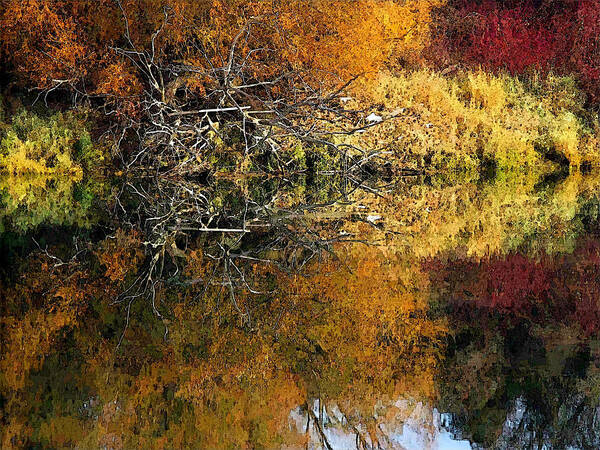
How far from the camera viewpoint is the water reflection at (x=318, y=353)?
4580 millimetres

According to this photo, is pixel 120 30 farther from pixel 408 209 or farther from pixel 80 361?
pixel 80 361

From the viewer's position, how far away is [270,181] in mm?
13492

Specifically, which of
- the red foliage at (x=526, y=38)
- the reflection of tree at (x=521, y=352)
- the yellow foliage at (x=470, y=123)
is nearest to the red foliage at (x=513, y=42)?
the red foliage at (x=526, y=38)

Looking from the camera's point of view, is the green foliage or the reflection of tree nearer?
the reflection of tree

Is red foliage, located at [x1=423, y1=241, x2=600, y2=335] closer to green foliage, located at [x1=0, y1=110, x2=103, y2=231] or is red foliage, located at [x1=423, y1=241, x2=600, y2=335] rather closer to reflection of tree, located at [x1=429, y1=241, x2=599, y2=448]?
reflection of tree, located at [x1=429, y1=241, x2=599, y2=448]

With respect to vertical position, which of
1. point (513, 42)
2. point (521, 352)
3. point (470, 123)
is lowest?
point (470, 123)

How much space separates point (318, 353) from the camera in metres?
5.45

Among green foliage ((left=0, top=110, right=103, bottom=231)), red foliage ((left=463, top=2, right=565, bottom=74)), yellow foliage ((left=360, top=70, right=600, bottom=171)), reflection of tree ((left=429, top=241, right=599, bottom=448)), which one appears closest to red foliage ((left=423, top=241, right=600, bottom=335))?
reflection of tree ((left=429, top=241, right=599, bottom=448))

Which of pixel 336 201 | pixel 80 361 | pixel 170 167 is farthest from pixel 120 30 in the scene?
pixel 80 361

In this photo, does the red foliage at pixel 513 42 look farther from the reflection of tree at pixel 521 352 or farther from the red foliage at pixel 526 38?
the reflection of tree at pixel 521 352

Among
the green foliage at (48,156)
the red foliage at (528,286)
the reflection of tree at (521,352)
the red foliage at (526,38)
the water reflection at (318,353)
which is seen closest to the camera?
the water reflection at (318,353)

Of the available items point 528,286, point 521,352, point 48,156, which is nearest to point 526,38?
point 48,156

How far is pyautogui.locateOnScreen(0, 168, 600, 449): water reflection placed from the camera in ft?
15.0

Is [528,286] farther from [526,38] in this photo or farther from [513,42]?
[526,38]
